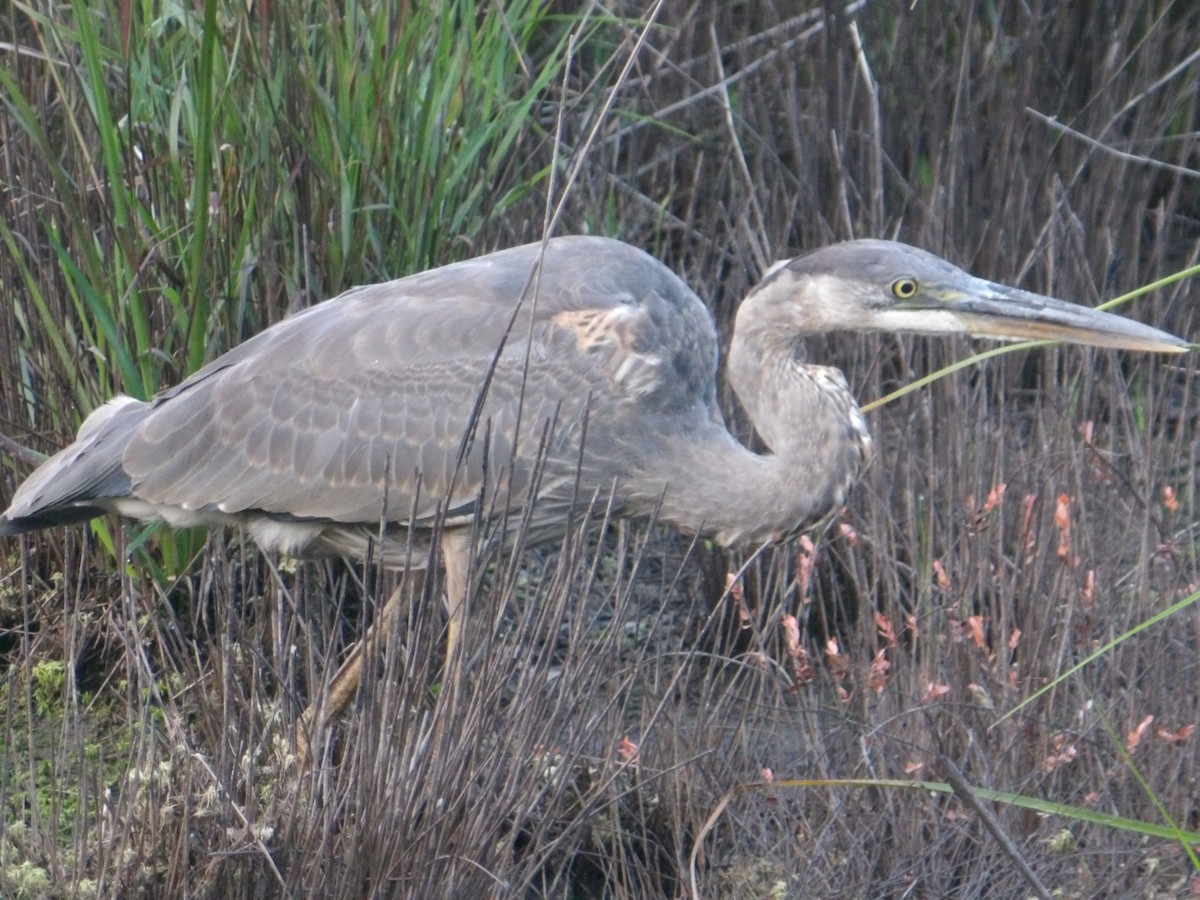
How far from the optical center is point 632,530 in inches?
161

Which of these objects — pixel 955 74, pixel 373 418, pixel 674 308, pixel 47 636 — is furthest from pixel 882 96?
pixel 47 636

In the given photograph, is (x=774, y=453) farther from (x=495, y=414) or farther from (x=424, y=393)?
(x=424, y=393)

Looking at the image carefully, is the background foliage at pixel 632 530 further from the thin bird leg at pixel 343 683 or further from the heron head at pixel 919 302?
the heron head at pixel 919 302

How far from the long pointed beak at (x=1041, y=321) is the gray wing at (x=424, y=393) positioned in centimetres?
62

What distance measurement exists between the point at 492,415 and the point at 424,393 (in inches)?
6.8

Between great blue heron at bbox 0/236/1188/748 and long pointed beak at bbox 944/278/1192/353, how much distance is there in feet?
0.38

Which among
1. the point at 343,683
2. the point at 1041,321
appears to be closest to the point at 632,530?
the point at 343,683

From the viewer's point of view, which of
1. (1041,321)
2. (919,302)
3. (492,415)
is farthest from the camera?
(492,415)

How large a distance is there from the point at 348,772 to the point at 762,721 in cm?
108

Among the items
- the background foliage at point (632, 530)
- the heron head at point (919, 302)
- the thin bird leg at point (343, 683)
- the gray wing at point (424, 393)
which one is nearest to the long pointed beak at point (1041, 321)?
the heron head at point (919, 302)

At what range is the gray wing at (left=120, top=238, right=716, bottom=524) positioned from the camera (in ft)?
10.4

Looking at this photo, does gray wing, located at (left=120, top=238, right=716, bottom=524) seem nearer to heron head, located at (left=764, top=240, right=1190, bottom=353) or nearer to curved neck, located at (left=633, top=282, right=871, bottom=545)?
curved neck, located at (left=633, top=282, right=871, bottom=545)

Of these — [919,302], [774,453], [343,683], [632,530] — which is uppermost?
[919,302]

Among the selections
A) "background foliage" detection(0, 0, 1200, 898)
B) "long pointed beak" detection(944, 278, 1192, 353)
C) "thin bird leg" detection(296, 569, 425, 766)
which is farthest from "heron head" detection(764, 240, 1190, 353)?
"thin bird leg" detection(296, 569, 425, 766)
